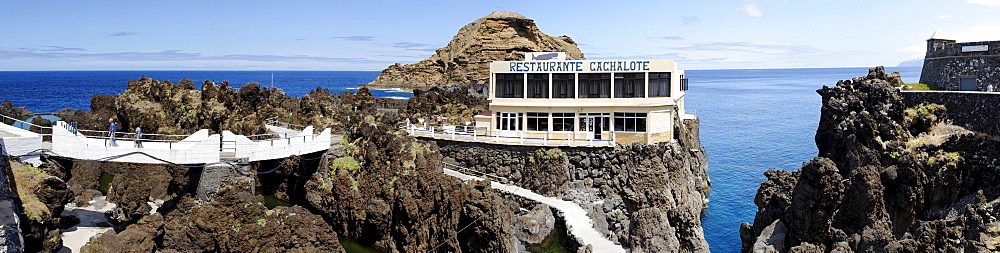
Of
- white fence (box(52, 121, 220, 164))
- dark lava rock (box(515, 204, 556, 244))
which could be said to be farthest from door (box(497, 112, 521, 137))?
white fence (box(52, 121, 220, 164))

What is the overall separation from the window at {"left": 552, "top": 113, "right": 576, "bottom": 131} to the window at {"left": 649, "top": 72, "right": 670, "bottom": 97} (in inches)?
176

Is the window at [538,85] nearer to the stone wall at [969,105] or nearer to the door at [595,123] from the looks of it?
the door at [595,123]

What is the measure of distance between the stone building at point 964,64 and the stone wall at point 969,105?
93.0 inches

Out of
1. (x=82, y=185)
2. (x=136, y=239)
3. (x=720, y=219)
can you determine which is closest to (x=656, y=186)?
(x=720, y=219)

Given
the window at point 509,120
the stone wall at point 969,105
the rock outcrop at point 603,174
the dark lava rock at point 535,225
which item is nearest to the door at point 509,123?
the window at point 509,120

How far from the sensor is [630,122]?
3969cm

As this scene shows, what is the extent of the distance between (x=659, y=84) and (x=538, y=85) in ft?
21.0

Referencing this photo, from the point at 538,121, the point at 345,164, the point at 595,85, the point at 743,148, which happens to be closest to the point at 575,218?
the point at 538,121

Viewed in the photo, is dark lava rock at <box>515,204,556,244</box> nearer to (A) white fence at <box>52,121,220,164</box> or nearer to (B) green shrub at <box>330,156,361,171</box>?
(B) green shrub at <box>330,156,361,171</box>

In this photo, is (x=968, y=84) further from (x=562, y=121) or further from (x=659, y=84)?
(x=562, y=121)

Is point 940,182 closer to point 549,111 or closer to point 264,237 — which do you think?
point 549,111

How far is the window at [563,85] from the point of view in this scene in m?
40.2

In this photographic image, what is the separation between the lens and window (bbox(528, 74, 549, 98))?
40.4 metres

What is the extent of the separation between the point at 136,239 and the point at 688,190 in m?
27.8
